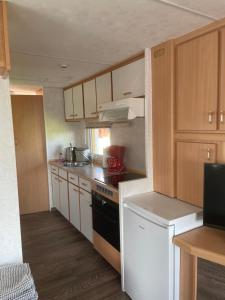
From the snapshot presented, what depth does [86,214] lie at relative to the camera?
2.87 meters

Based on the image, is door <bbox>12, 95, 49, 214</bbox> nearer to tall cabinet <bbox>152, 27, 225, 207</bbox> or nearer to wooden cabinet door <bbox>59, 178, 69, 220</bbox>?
wooden cabinet door <bbox>59, 178, 69, 220</bbox>

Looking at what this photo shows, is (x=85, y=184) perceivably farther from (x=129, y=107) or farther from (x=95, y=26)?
(x=95, y=26)

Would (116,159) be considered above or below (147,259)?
above

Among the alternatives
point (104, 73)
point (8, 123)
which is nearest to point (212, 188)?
point (8, 123)

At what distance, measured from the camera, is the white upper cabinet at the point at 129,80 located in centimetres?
227

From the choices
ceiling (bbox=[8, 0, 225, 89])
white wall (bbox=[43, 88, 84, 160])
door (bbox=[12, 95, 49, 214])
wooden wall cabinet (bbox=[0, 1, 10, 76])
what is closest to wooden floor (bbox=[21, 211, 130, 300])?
door (bbox=[12, 95, 49, 214])

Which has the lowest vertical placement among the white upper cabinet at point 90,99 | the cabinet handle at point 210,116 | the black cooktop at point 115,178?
the black cooktop at point 115,178

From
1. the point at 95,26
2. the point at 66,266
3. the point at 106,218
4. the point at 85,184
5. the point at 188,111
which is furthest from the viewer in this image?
the point at 85,184

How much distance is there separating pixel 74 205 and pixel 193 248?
207 centimetres

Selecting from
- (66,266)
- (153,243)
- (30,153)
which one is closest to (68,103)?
(30,153)

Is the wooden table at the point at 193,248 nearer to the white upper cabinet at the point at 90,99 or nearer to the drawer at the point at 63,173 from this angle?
the white upper cabinet at the point at 90,99

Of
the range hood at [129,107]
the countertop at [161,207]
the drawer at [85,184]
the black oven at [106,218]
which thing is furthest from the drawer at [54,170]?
the countertop at [161,207]

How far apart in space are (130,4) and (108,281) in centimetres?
235

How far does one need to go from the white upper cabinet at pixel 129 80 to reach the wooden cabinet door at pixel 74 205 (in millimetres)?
1376
